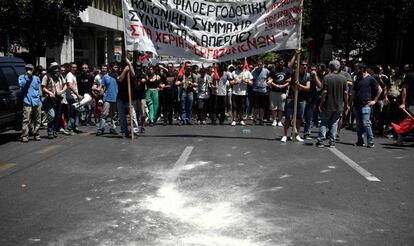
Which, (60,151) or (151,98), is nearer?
(60,151)

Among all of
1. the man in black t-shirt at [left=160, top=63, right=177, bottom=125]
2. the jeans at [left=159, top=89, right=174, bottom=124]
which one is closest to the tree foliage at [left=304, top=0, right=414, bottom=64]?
the man in black t-shirt at [left=160, top=63, right=177, bottom=125]

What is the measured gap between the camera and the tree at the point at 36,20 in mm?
19425

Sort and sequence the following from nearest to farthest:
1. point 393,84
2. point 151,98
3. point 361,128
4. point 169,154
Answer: point 169,154
point 361,128
point 393,84
point 151,98

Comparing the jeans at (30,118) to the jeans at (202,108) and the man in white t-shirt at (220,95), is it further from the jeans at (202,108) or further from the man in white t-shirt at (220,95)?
the man in white t-shirt at (220,95)

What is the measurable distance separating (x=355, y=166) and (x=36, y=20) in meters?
14.9

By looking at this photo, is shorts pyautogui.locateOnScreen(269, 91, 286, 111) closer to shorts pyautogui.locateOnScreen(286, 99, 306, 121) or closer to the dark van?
shorts pyautogui.locateOnScreen(286, 99, 306, 121)

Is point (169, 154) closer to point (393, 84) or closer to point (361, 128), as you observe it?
point (361, 128)

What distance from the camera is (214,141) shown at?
12750 millimetres

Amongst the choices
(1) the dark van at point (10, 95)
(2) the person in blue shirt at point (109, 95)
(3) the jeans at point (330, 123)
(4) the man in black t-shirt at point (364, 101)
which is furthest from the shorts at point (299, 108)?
(1) the dark van at point (10, 95)

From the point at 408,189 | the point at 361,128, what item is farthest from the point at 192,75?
the point at 408,189

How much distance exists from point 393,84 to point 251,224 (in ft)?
37.5

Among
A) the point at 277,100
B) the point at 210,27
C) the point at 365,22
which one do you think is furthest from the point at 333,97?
the point at 365,22

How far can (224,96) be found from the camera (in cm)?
1798

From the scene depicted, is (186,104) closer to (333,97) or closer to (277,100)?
(277,100)
